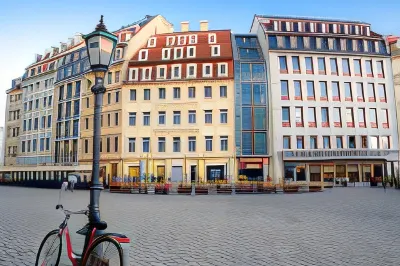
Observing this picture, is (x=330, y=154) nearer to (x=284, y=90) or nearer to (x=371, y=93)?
(x=284, y=90)

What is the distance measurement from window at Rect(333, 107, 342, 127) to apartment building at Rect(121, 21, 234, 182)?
13.0 meters

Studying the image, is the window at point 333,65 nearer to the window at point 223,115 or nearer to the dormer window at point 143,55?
the window at point 223,115

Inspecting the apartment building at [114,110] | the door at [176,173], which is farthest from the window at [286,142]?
the apartment building at [114,110]

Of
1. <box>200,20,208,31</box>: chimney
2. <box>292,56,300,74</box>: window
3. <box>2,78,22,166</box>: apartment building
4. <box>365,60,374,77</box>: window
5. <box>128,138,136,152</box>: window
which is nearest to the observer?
<box>128,138,136,152</box>: window

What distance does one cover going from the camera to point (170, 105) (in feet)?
135

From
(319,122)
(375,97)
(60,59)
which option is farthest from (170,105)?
(375,97)

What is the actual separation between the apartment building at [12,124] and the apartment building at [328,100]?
43672mm

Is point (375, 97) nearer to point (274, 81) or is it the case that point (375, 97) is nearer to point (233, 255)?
point (274, 81)

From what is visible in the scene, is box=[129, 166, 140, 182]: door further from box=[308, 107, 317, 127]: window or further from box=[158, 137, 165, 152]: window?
box=[308, 107, 317, 127]: window

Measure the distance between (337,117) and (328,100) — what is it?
7.91 feet

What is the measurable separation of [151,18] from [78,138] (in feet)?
64.5

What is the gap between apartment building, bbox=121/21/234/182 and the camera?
40.0m

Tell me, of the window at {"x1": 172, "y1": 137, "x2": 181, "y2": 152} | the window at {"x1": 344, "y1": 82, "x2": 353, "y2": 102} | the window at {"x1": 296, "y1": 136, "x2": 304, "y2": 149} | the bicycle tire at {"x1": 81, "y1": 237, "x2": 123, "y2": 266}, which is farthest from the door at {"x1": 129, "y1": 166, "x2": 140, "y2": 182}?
the bicycle tire at {"x1": 81, "y1": 237, "x2": 123, "y2": 266}

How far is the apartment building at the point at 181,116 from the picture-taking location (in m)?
40.0
